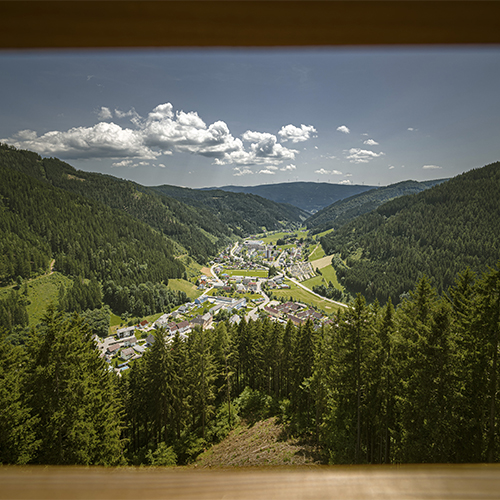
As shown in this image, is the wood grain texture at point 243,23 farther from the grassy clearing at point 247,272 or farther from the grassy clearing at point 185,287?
the grassy clearing at point 247,272

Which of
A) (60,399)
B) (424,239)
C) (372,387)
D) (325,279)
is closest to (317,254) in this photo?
(325,279)

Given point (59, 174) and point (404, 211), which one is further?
point (59, 174)

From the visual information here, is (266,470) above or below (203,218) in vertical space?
below

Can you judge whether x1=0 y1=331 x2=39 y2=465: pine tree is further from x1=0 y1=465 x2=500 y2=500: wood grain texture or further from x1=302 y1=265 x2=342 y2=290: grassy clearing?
x1=302 y1=265 x2=342 y2=290: grassy clearing

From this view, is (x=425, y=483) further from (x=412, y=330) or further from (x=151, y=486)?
(x=412, y=330)

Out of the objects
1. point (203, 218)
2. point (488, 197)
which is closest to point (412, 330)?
point (488, 197)

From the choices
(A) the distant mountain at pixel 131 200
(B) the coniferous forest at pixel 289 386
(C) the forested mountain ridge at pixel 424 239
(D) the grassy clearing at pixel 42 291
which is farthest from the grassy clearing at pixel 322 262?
(B) the coniferous forest at pixel 289 386

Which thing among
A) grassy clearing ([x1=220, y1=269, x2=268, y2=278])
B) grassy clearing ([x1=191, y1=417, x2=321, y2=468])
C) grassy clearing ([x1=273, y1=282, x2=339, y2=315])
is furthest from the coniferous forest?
grassy clearing ([x1=220, y1=269, x2=268, y2=278])

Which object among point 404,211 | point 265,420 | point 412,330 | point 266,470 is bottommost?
point 265,420
